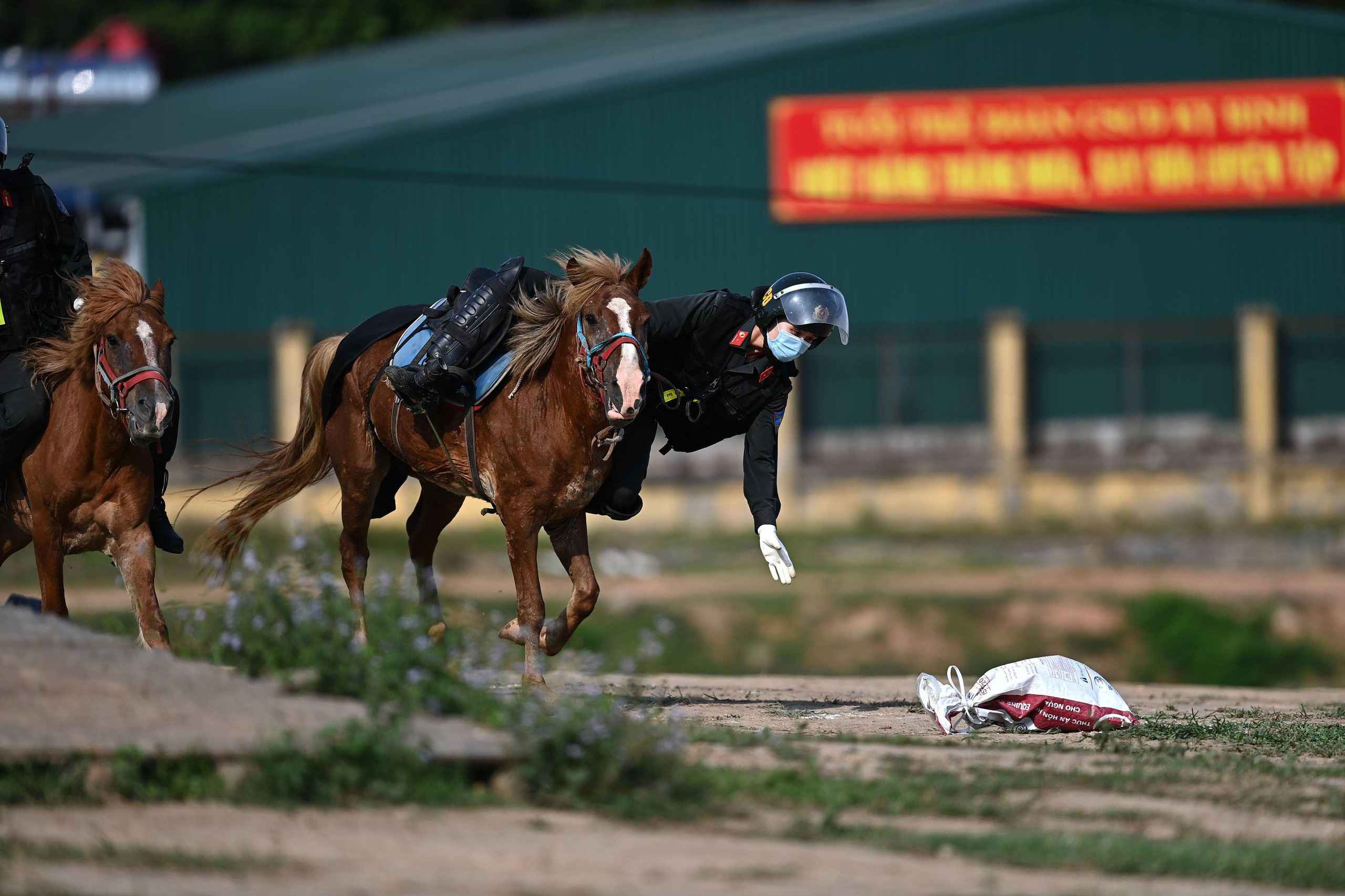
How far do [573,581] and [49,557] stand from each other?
270 cm

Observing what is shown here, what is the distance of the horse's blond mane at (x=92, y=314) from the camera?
838 cm

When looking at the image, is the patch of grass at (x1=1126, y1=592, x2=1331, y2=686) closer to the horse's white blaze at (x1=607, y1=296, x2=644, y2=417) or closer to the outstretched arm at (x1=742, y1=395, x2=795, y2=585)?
the outstretched arm at (x1=742, y1=395, x2=795, y2=585)

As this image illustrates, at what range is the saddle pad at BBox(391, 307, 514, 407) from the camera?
875cm

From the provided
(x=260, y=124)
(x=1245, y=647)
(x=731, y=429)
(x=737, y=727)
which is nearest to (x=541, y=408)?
(x=731, y=429)

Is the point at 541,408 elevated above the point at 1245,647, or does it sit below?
above

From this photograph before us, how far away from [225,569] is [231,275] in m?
19.7

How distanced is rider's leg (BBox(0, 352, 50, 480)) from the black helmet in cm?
384

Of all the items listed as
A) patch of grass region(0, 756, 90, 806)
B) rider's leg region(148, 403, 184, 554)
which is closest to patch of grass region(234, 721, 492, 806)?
patch of grass region(0, 756, 90, 806)

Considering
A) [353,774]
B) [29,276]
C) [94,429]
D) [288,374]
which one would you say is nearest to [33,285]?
[29,276]

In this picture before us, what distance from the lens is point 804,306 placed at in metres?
8.64

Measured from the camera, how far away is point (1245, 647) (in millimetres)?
19172

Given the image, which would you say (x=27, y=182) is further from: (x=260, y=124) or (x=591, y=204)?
(x=260, y=124)

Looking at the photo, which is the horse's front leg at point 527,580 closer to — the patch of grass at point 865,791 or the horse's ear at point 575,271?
the horse's ear at point 575,271

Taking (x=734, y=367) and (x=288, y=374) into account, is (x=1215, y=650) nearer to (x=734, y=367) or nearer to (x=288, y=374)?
(x=734, y=367)
